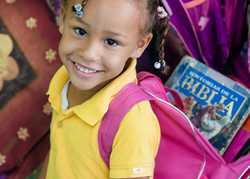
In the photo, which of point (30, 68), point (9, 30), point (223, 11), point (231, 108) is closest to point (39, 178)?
point (30, 68)

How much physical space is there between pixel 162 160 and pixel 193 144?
76 mm

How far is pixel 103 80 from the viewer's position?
92cm

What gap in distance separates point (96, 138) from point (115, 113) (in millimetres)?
57

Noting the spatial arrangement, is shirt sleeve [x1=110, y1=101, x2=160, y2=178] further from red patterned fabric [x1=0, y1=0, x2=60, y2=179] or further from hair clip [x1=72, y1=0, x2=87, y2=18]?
red patterned fabric [x1=0, y1=0, x2=60, y2=179]

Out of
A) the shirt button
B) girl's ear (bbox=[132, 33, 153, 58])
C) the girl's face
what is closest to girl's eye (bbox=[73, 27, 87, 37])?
the girl's face

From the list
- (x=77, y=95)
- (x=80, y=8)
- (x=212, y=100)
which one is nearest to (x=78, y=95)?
A: (x=77, y=95)

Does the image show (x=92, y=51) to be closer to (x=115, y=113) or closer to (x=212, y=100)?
(x=115, y=113)

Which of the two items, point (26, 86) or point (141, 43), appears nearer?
point (141, 43)

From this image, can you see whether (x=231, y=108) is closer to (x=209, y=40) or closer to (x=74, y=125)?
(x=209, y=40)

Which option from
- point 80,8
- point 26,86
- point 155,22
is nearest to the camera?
point 80,8

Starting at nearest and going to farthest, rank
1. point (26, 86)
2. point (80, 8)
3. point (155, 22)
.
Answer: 1. point (80, 8)
2. point (155, 22)
3. point (26, 86)

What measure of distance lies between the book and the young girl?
12.7 inches

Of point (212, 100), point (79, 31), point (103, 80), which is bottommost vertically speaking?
point (212, 100)

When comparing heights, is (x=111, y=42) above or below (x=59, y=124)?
above
